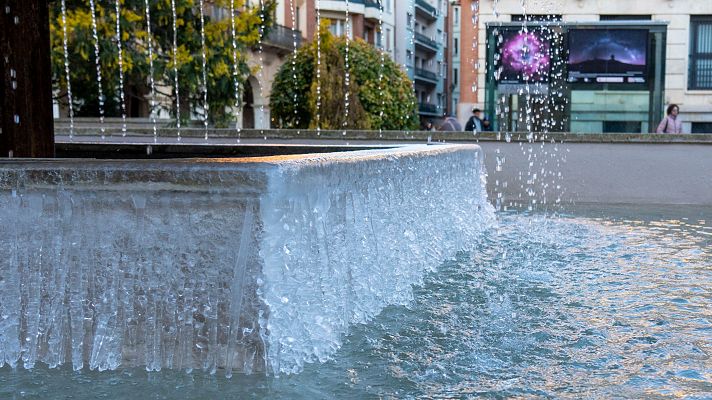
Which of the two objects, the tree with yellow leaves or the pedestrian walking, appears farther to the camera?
the tree with yellow leaves

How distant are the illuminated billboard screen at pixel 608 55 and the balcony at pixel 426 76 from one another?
151ft

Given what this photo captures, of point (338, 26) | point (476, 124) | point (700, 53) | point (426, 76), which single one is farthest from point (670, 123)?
point (426, 76)

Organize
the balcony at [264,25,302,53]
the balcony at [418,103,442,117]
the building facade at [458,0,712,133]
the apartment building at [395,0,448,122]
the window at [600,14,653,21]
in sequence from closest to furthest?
the building facade at [458,0,712,133]
the window at [600,14,653,21]
the balcony at [264,25,302,53]
the apartment building at [395,0,448,122]
the balcony at [418,103,442,117]

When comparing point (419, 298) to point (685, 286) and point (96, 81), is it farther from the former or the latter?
point (96, 81)

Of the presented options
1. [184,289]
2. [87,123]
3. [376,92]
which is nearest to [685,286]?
[184,289]

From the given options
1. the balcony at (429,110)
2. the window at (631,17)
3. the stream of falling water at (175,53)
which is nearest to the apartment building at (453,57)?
the balcony at (429,110)

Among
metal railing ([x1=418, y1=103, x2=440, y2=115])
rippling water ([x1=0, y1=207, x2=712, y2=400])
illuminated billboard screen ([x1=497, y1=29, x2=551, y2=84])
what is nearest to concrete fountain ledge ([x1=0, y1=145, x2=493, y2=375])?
rippling water ([x1=0, y1=207, x2=712, y2=400])

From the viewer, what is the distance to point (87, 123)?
52.6 ft

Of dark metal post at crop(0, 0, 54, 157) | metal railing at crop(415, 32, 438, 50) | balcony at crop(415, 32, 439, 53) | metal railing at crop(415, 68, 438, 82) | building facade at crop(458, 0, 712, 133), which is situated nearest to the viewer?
dark metal post at crop(0, 0, 54, 157)

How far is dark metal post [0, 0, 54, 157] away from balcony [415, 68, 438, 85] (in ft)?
189

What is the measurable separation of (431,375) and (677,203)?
29.6 feet

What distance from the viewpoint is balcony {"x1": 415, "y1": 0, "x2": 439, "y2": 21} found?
61719 millimetres

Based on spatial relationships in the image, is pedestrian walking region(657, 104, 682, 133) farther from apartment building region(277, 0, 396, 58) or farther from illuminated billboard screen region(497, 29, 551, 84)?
apartment building region(277, 0, 396, 58)

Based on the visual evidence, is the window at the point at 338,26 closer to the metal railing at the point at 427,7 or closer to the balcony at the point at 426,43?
the balcony at the point at 426,43
